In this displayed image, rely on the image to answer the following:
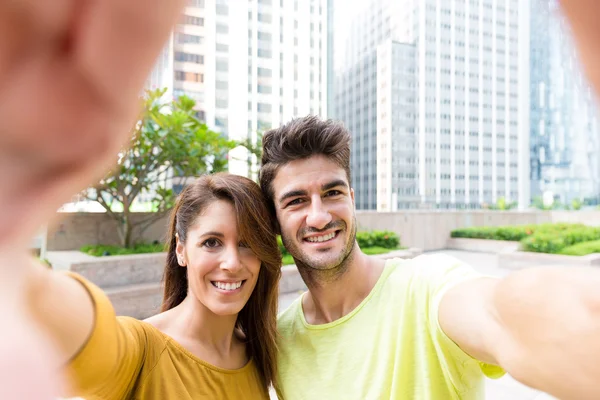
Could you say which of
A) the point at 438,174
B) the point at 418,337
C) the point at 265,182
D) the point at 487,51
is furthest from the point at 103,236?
the point at 438,174

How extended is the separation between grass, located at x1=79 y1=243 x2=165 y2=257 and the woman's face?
8.41ft

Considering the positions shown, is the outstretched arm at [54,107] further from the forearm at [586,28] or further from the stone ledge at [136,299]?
the stone ledge at [136,299]

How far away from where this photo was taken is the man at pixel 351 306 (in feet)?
2.32

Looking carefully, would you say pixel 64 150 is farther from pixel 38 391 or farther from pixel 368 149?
pixel 368 149

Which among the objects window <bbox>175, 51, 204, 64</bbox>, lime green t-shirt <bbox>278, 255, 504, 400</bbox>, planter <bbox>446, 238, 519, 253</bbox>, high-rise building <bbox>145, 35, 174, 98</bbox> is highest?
window <bbox>175, 51, 204, 64</bbox>

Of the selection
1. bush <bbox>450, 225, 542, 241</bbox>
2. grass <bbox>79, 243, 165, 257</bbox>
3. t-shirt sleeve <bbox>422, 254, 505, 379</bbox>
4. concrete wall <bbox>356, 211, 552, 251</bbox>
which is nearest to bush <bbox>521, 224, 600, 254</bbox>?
t-shirt sleeve <bbox>422, 254, 505, 379</bbox>

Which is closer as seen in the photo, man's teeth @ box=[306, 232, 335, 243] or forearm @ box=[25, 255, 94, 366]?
forearm @ box=[25, 255, 94, 366]

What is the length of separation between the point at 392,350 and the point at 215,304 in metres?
0.36

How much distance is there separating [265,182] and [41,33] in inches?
37.2

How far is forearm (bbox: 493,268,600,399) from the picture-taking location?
0.70 ft

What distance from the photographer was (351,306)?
3.08 feet

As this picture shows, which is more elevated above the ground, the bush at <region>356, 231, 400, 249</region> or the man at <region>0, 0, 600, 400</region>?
the man at <region>0, 0, 600, 400</region>

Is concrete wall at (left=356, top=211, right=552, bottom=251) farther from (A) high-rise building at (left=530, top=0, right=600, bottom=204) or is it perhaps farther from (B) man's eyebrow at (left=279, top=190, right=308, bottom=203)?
(A) high-rise building at (left=530, top=0, right=600, bottom=204)

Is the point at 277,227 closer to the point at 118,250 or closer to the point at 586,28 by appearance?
the point at 586,28
